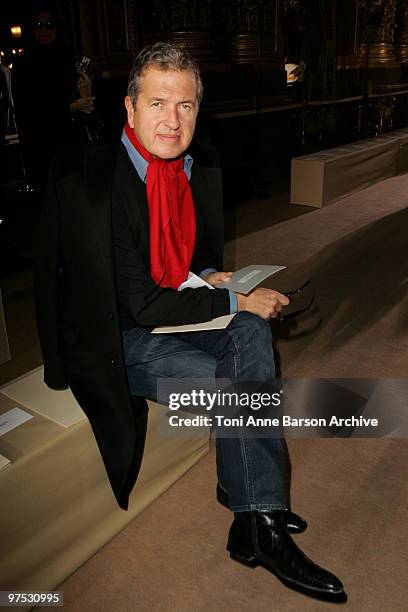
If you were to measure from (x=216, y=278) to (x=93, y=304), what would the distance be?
20.6 inches

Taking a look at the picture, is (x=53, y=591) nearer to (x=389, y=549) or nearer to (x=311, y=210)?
(x=389, y=549)

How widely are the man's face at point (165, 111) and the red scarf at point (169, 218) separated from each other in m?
0.05

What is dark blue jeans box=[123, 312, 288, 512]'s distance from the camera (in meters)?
1.63

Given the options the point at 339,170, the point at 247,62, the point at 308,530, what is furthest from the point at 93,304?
the point at 247,62

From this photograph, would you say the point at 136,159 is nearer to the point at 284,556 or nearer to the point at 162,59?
the point at 162,59

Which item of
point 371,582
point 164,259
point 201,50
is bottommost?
point 371,582

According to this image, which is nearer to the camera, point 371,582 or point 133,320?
point 371,582

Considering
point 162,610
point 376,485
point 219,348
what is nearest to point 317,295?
point 376,485

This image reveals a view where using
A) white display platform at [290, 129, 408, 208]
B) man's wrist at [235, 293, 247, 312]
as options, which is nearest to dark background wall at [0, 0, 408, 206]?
white display platform at [290, 129, 408, 208]

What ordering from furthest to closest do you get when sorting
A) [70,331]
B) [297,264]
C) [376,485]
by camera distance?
[297,264], [376,485], [70,331]

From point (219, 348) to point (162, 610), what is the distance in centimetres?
79

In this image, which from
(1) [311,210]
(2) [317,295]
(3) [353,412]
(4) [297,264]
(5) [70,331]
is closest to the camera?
(5) [70,331]

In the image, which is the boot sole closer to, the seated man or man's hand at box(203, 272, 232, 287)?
the seated man

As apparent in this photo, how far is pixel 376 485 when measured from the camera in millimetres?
2107
